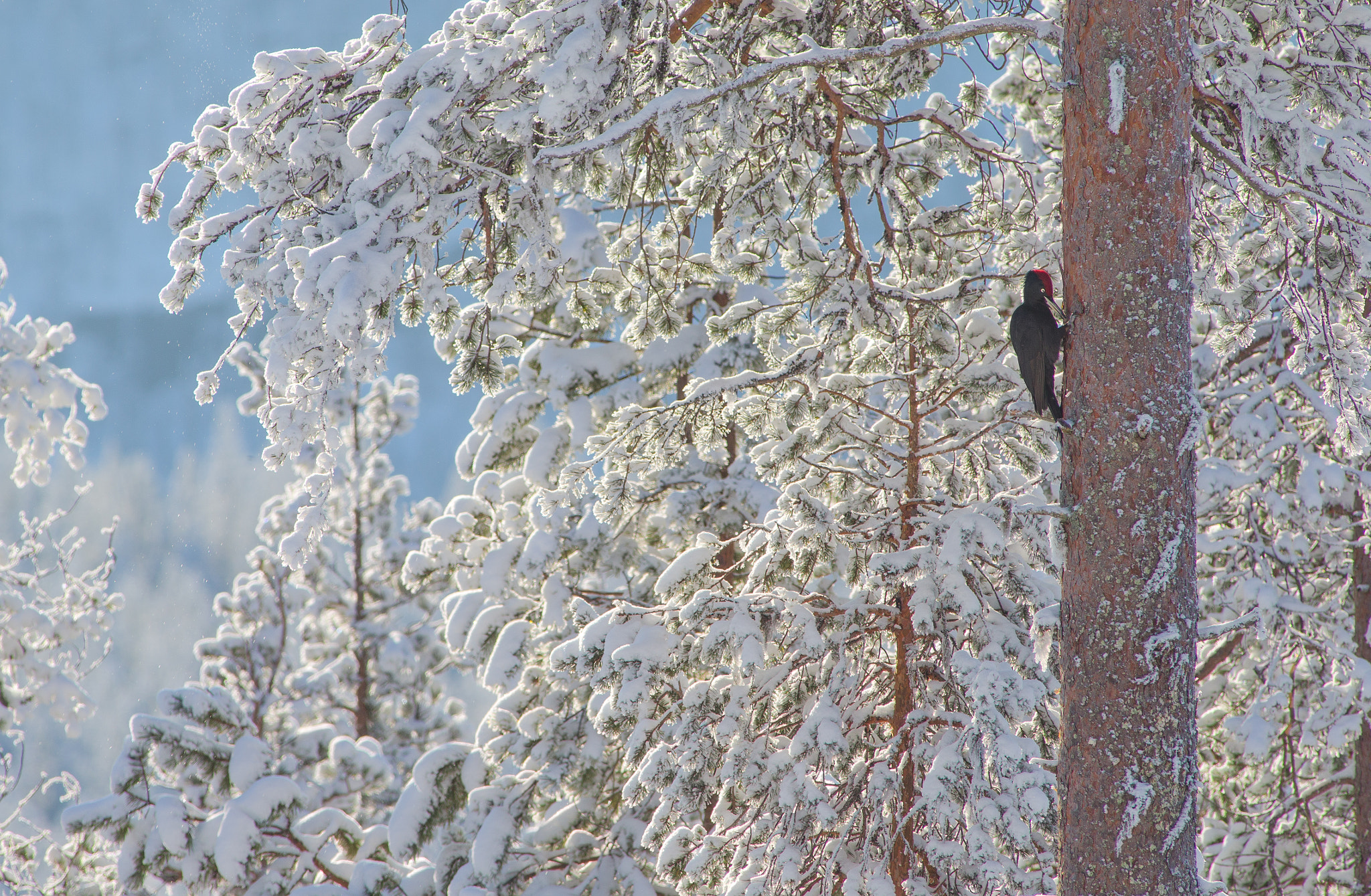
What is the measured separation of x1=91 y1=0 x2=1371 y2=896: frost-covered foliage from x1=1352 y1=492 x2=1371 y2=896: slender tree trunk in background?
145cm

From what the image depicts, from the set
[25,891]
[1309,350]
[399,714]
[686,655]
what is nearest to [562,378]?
[686,655]

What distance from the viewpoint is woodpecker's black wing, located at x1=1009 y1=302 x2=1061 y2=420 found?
388 centimetres

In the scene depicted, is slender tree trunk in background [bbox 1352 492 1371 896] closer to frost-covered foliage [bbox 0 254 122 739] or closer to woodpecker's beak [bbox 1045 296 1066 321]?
woodpecker's beak [bbox 1045 296 1066 321]

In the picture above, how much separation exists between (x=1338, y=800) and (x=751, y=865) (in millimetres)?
6584

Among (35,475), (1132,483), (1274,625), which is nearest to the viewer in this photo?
(1132,483)

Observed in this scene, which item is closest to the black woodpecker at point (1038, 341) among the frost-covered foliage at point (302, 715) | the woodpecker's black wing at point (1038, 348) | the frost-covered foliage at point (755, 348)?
the woodpecker's black wing at point (1038, 348)

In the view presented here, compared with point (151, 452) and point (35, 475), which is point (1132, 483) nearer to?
point (35, 475)

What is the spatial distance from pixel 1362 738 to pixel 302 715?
41.4 feet

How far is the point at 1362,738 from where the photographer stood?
7.10 metres

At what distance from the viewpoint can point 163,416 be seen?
134 meters

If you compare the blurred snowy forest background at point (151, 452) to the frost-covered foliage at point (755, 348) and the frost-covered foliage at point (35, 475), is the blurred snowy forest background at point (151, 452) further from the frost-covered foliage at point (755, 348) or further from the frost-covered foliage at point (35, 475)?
the frost-covered foliage at point (755, 348)

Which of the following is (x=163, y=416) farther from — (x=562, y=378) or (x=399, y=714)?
(x=562, y=378)

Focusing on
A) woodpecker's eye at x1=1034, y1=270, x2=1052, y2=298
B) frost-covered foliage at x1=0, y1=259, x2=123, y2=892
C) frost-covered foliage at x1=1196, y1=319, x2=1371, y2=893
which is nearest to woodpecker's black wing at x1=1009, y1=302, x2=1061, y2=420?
woodpecker's eye at x1=1034, y1=270, x2=1052, y2=298

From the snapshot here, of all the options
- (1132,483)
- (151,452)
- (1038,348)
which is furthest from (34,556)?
(151,452)
